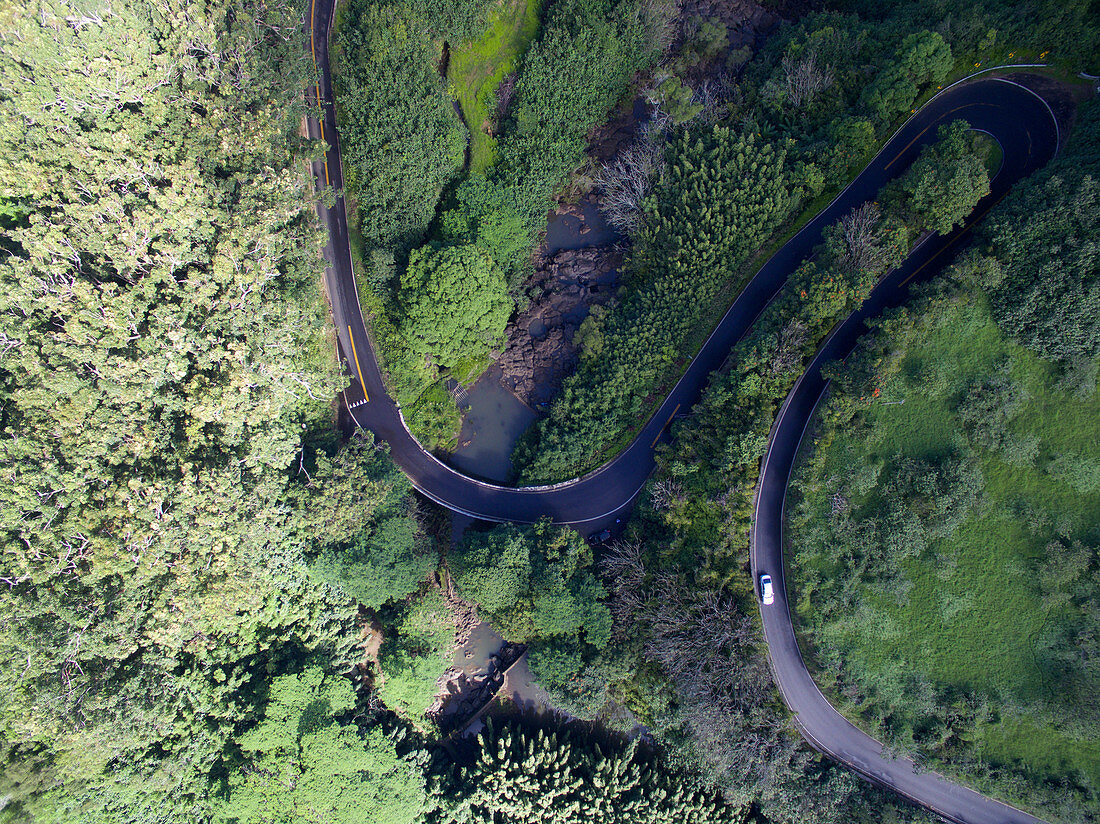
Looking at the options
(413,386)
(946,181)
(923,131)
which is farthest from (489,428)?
(923,131)

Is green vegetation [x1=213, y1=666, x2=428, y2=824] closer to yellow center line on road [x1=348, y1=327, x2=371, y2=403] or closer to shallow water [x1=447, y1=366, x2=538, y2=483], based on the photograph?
shallow water [x1=447, y1=366, x2=538, y2=483]

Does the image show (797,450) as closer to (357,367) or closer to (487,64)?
(357,367)

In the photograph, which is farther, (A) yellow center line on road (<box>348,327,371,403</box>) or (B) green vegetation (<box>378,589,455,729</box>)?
(A) yellow center line on road (<box>348,327,371,403</box>)

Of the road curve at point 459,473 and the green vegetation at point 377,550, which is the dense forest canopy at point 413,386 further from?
the road curve at point 459,473

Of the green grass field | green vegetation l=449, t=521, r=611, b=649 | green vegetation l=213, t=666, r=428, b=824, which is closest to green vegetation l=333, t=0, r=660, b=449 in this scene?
green vegetation l=449, t=521, r=611, b=649

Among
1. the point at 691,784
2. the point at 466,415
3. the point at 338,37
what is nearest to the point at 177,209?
the point at 338,37

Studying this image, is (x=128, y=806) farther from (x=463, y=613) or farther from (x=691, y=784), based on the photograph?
(x=691, y=784)
